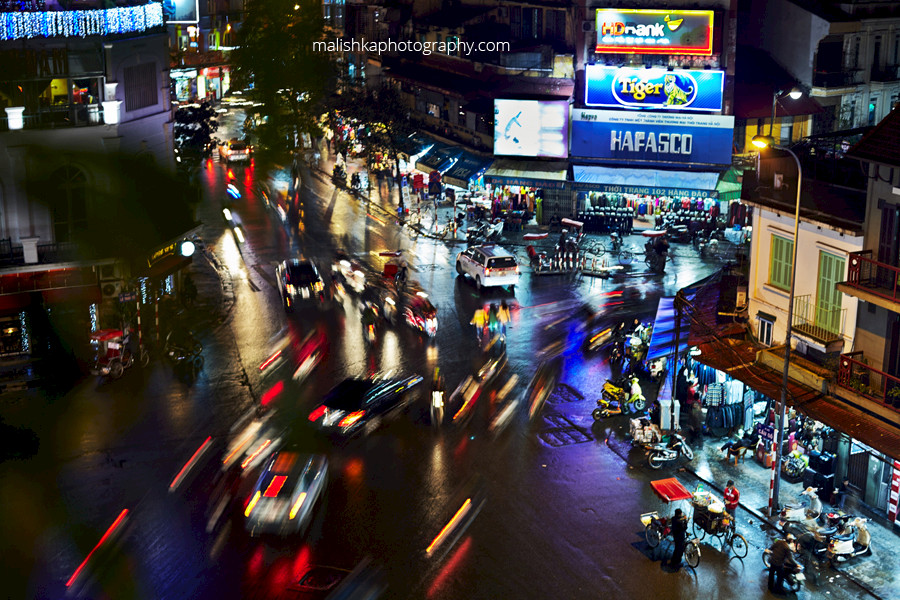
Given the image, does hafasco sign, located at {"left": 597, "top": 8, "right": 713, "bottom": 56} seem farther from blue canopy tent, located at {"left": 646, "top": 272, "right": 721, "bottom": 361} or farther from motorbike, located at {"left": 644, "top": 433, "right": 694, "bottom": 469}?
motorbike, located at {"left": 644, "top": 433, "right": 694, "bottom": 469}

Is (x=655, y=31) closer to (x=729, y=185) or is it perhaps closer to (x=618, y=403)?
(x=729, y=185)

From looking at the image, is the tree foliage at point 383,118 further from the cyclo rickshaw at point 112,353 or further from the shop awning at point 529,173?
the cyclo rickshaw at point 112,353

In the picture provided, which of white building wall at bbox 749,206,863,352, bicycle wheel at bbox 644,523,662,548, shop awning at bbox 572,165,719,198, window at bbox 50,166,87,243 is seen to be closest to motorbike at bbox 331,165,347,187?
shop awning at bbox 572,165,719,198

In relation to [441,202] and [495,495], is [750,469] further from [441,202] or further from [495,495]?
[441,202]

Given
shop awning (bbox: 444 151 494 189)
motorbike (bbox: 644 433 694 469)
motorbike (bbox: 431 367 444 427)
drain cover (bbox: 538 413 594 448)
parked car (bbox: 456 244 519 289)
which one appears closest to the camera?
motorbike (bbox: 644 433 694 469)

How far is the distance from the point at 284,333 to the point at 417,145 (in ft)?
101

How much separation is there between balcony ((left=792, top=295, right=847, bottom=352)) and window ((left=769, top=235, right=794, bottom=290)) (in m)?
0.84

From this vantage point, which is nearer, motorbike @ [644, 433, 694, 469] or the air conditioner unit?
motorbike @ [644, 433, 694, 469]

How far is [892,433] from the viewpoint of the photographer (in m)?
26.1

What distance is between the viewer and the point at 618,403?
35188mm

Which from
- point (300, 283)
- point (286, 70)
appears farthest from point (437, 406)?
point (286, 70)

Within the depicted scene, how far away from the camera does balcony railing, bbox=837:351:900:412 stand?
86.9ft

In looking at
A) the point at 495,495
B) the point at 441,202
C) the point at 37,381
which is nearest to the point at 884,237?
the point at 495,495

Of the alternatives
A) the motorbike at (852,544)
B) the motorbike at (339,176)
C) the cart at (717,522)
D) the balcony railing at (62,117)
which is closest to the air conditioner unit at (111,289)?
the balcony railing at (62,117)
